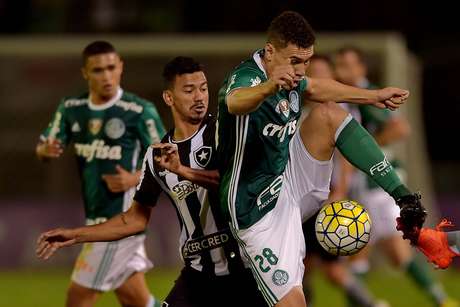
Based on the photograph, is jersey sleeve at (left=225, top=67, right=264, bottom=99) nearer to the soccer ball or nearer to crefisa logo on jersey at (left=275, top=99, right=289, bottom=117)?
crefisa logo on jersey at (left=275, top=99, right=289, bottom=117)

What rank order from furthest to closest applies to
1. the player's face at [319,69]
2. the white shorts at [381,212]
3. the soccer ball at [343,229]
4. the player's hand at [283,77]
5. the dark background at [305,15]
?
the dark background at [305,15] < the white shorts at [381,212] < the player's face at [319,69] < the soccer ball at [343,229] < the player's hand at [283,77]

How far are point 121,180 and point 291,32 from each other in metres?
2.13

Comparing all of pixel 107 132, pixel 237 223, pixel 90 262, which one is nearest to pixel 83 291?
pixel 90 262

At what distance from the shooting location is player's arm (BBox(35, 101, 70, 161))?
766 cm

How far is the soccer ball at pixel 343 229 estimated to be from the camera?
6.16m

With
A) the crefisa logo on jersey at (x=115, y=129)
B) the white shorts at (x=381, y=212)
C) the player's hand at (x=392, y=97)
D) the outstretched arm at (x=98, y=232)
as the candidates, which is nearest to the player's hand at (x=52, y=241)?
the outstretched arm at (x=98, y=232)

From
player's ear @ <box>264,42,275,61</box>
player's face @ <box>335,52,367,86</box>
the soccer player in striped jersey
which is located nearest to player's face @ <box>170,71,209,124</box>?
the soccer player in striped jersey

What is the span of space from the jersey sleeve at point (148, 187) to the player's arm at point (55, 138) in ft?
4.62

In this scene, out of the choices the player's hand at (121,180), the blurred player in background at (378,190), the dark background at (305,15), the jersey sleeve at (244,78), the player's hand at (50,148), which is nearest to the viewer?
the jersey sleeve at (244,78)

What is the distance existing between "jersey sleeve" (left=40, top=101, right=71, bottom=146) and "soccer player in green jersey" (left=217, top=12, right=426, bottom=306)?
1975mm

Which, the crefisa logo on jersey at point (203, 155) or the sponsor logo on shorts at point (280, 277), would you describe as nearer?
the sponsor logo on shorts at point (280, 277)

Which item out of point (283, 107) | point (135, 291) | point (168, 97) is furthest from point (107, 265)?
point (283, 107)

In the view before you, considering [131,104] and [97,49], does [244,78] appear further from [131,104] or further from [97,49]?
[97,49]

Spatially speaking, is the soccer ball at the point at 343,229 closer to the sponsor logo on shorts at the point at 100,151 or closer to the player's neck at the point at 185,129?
the player's neck at the point at 185,129
